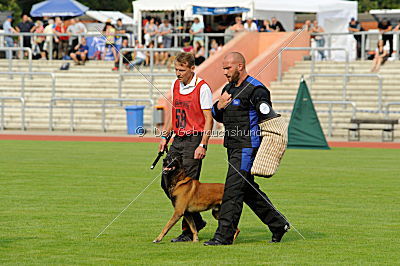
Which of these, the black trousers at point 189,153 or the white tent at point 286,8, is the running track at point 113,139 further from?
the black trousers at point 189,153

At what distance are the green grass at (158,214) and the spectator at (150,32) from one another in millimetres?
15280

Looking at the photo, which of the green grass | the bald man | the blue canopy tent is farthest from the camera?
the blue canopy tent

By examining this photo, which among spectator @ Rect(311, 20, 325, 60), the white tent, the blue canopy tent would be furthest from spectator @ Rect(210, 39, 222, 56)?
the blue canopy tent

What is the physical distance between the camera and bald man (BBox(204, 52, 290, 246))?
991 centimetres

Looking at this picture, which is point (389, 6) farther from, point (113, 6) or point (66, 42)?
point (66, 42)

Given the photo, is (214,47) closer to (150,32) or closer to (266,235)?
(150,32)

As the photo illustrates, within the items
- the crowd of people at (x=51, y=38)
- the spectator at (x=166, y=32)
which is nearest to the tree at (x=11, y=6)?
the crowd of people at (x=51, y=38)

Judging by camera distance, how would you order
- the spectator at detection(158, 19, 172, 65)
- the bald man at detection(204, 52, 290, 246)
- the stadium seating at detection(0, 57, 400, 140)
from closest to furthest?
the bald man at detection(204, 52, 290, 246)
the stadium seating at detection(0, 57, 400, 140)
the spectator at detection(158, 19, 172, 65)

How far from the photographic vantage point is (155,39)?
36688 millimetres

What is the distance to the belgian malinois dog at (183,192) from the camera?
32.8 feet

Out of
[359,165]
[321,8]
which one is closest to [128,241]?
[359,165]

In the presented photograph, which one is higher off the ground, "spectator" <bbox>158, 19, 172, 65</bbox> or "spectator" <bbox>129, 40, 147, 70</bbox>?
"spectator" <bbox>158, 19, 172, 65</bbox>

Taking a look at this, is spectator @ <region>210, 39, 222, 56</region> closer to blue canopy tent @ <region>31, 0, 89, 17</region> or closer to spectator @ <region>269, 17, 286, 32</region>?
spectator @ <region>269, 17, 286, 32</region>

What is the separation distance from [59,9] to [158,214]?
102 feet
